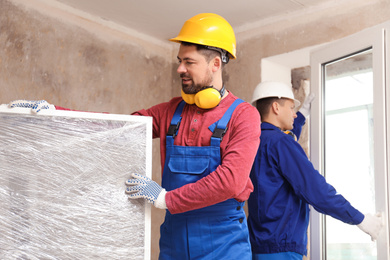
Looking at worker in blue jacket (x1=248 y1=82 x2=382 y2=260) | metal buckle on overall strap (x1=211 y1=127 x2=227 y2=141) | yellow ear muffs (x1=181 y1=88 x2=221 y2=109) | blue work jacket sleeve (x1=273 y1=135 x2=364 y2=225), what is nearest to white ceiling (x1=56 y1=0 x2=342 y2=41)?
worker in blue jacket (x1=248 y1=82 x2=382 y2=260)

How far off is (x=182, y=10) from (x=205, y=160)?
2.08 meters

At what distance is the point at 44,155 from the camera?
1.74 m

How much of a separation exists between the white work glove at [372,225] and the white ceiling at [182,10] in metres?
1.73

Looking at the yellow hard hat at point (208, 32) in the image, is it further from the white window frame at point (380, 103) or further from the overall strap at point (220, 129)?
the white window frame at point (380, 103)

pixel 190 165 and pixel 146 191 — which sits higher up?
pixel 190 165

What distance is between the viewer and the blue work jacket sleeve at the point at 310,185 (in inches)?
90.7

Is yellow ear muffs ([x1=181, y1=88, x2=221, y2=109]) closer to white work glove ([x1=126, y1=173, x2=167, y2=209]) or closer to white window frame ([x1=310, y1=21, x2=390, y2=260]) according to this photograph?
white work glove ([x1=126, y1=173, x2=167, y2=209])

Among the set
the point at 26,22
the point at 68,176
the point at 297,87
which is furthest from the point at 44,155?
the point at 297,87

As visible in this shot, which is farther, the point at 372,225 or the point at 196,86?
the point at 372,225

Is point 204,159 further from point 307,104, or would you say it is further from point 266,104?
point 307,104

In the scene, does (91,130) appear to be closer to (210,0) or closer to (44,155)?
(44,155)

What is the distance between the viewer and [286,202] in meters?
2.42

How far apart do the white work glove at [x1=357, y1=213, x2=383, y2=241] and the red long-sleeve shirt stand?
76cm

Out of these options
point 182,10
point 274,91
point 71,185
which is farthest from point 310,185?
point 182,10
